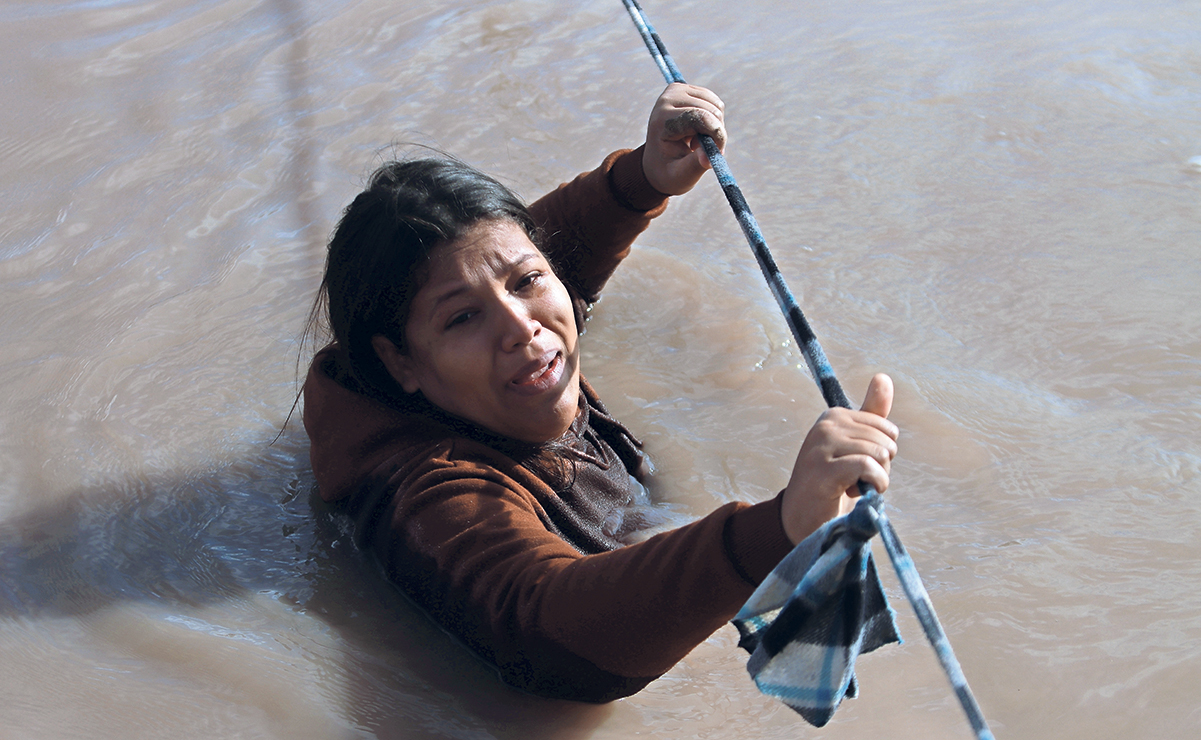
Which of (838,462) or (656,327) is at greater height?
(838,462)

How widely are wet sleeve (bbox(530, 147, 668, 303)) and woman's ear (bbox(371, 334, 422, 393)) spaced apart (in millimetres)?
452

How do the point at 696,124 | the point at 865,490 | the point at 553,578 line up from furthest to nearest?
the point at 696,124
the point at 553,578
the point at 865,490

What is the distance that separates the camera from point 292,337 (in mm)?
2158

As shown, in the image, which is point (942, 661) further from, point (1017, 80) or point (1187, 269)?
point (1017, 80)

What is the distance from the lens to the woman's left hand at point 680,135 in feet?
5.76

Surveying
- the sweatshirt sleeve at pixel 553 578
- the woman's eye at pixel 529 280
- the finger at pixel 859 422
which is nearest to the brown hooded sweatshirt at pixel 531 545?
the sweatshirt sleeve at pixel 553 578

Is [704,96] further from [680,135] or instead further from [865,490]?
[865,490]

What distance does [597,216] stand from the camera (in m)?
1.96

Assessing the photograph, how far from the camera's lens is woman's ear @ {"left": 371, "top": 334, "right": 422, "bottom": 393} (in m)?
1.55

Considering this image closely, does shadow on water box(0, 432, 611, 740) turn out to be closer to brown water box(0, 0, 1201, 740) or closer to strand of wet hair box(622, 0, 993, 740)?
brown water box(0, 0, 1201, 740)

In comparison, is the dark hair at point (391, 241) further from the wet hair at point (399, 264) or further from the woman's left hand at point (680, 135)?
the woman's left hand at point (680, 135)

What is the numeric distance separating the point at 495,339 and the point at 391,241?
7.9 inches

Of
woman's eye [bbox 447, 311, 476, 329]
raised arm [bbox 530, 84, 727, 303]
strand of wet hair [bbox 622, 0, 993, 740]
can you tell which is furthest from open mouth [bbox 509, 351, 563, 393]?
raised arm [bbox 530, 84, 727, 303]

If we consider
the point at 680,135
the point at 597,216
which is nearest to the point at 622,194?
the point at 597,216
